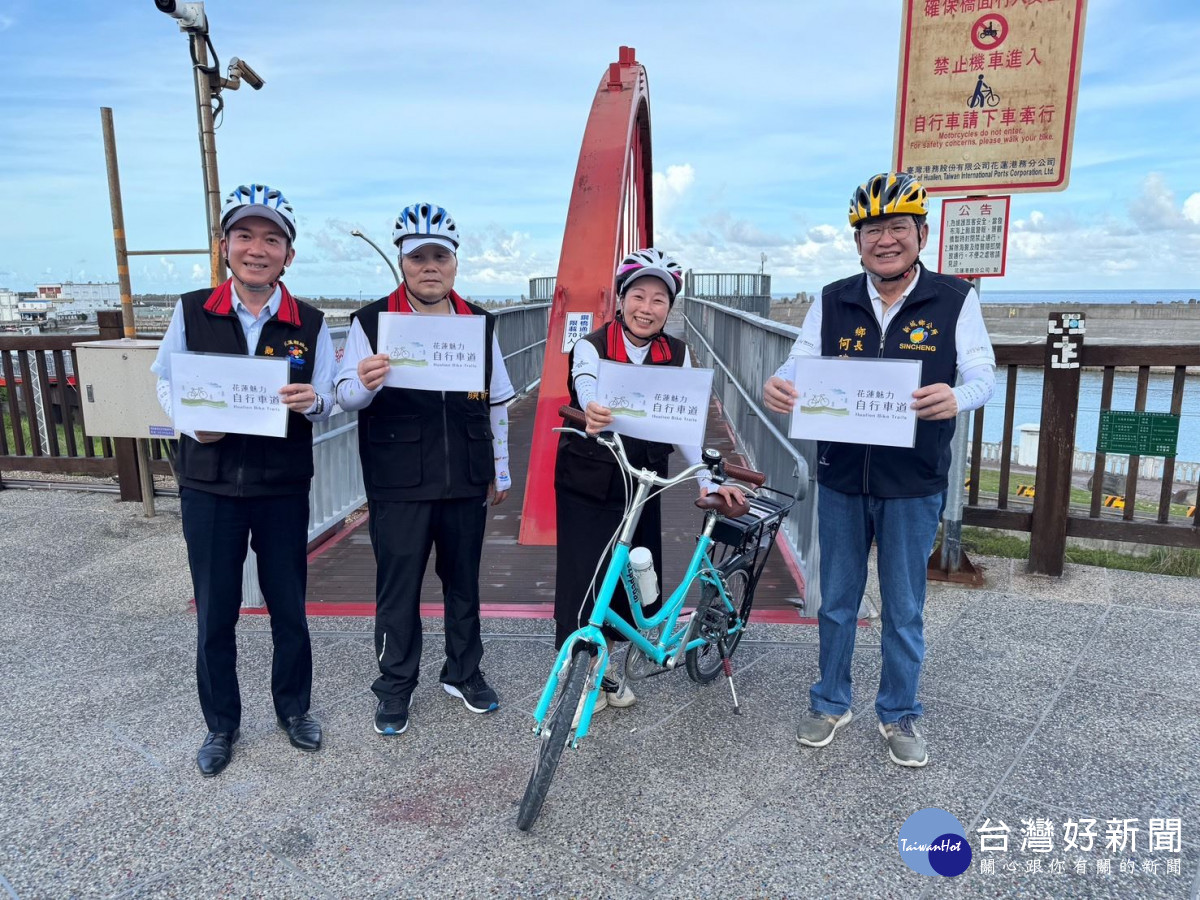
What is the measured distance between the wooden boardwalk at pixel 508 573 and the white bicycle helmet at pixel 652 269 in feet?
7.11

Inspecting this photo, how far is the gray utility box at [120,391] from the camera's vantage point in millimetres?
5930

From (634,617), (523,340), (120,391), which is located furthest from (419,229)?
(523,340)

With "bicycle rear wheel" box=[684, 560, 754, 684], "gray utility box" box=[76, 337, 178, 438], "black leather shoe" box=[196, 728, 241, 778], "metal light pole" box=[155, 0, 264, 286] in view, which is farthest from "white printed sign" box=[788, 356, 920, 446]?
"metal light pole" box=[155, 0, 264, 286]

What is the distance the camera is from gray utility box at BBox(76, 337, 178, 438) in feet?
19.5

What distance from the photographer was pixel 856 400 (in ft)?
9.62

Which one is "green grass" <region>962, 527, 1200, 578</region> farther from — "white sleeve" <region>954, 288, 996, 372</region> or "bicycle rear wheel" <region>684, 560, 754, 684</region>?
"white sleeve" <region>954, 288, 996, 372</region>

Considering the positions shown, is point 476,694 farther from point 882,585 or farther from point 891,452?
point 891,452

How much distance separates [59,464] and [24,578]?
7.45ft

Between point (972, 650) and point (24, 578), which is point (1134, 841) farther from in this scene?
point (24, 578)

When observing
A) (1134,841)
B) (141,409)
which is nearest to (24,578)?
(141,409)

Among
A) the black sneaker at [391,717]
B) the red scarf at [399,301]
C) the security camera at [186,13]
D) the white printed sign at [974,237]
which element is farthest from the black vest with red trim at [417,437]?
the security camera at [186,13]

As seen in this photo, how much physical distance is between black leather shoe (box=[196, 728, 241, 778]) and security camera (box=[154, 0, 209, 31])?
6760 mm

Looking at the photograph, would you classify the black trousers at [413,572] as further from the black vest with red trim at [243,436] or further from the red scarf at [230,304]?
the red scarf at [230,304]

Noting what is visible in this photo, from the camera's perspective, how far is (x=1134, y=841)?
2750 millimetres
